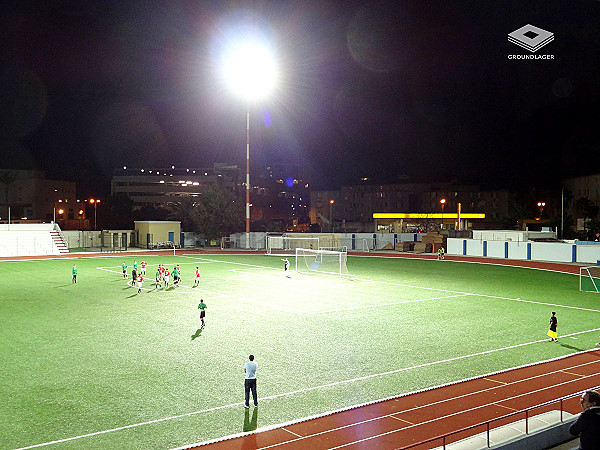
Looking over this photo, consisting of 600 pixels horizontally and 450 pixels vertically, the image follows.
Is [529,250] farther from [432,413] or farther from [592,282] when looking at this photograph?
[432,413]

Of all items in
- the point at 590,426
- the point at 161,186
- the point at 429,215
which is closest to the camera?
the point at 590,426

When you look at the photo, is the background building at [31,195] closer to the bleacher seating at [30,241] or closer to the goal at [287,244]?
the bleacher seating at [30,241]

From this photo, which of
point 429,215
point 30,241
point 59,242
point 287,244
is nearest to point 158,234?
point 59,242

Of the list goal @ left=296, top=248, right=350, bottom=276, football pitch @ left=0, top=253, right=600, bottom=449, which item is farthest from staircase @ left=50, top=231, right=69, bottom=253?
goal @ left=296, top=248, right=350, bottom=276

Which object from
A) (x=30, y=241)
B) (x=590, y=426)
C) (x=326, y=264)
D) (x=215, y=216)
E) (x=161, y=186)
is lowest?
(x=326, y=264)

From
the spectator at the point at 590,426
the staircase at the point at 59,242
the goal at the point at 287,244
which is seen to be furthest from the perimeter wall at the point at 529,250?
the staircase at the point at 59,242

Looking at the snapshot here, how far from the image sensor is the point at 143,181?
154 m

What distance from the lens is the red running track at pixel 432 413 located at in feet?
35.3

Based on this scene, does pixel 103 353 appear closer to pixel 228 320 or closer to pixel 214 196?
pixel 228 320

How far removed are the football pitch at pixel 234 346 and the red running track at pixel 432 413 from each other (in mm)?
685

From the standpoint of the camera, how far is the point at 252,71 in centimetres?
5388

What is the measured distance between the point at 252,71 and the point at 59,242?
3289 centimetres

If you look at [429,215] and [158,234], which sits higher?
[429,215]

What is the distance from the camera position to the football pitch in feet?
40.0
